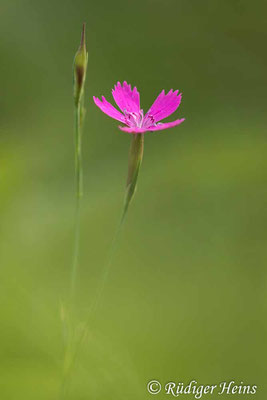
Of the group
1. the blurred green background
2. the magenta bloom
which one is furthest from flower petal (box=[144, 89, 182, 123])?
the blurred green background

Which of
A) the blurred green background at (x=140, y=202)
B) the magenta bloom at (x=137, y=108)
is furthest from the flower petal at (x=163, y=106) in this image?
the blurred green background at (x=140, y=202)

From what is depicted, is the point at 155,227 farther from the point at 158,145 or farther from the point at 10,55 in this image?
the point at 10,55

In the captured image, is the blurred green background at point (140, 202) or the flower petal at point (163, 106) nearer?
the flower petal at point (163, 106)

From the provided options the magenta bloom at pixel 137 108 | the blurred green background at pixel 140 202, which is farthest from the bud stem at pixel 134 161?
the blurred green background at pixel 140 202

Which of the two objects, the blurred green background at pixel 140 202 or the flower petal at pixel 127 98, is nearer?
the flower petal at pixel 127 98

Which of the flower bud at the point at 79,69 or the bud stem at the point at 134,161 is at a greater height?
the flower bud at the point at 79,69

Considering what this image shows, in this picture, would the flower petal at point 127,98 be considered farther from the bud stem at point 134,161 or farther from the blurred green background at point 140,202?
the blurred green background at point 140,202

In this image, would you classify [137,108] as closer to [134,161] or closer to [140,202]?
[134,161]

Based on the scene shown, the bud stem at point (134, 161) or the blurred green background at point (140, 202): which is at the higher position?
the blurred green background at point (140, 202)

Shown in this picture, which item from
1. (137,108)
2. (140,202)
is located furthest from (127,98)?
(140,202)

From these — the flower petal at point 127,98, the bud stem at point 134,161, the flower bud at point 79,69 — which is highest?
the flower petal at point 127,98
